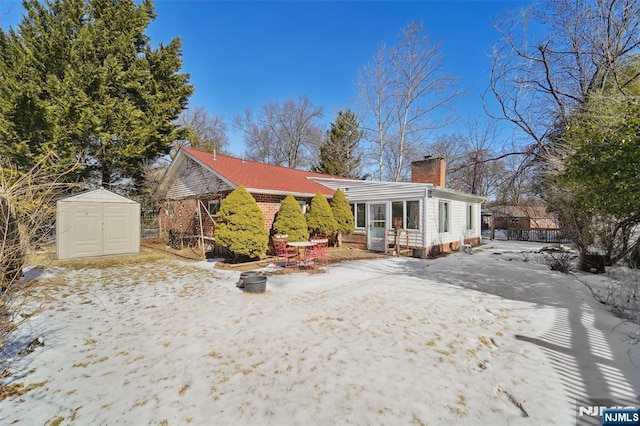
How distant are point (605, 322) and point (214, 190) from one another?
466 inches

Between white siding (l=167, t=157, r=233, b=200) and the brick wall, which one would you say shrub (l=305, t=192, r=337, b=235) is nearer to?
the brick wall

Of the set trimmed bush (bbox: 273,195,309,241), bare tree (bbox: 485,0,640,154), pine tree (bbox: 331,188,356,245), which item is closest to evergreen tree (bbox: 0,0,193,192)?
trimmed bush (bbox: 273,195,309,241)

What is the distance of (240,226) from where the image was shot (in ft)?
29.8

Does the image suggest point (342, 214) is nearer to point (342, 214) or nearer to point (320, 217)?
point (342, 214)

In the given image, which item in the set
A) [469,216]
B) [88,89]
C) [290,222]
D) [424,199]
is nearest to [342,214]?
[290,222]

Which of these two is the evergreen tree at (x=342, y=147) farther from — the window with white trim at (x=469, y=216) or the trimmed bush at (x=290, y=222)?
the trimmed bush at (x=290, y=222)

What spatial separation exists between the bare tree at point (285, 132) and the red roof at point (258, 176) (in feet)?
55.0

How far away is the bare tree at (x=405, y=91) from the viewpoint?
1919cm

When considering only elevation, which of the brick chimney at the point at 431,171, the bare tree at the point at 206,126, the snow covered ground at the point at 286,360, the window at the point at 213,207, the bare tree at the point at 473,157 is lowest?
the snow covered ground at the point at 286,360

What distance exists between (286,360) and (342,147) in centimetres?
2666

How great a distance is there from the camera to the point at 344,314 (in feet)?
16.3

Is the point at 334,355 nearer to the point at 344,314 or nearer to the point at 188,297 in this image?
the point at 344,314

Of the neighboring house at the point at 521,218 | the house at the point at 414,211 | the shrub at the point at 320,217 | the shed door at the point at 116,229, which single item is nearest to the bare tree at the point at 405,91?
the house at the point at 414,211

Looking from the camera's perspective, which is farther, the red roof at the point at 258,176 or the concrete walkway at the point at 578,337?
the red roof at the point at 258,176
